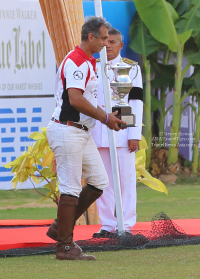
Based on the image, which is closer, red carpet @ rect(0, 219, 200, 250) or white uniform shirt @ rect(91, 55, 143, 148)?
red carpet @ rect(0, 219, 200, 250)

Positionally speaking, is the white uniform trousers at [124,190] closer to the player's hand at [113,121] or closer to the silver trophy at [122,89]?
the silver trophy at [122,89]

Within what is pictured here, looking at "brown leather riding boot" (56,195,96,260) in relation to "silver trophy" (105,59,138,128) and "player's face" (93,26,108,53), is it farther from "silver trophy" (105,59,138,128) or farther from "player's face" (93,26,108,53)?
"player's face" (93,26,108,53)

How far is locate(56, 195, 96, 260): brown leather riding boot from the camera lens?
439 centimetres

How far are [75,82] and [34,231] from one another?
200 cm

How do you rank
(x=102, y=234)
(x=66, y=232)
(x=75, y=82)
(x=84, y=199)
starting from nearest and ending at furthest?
(x=75, y=82), (x=66, y=232), (x=84, y=199), (x=102, y=234)

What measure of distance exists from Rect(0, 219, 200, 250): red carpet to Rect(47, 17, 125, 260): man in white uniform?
0.67m

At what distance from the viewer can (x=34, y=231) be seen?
580 centimetres

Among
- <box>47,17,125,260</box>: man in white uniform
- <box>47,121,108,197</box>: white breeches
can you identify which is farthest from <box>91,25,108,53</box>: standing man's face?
<box>47,121,108,197</box>: white breeches

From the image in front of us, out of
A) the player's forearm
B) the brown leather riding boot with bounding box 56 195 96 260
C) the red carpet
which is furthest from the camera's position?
the red carpet

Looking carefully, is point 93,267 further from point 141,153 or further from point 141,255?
point 141,153

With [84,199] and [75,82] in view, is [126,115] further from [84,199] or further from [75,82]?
[84,199]

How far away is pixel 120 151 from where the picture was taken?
542 centimetres

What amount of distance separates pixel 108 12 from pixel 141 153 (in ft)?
15.7

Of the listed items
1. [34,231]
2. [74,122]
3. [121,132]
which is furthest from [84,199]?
[34,231]
